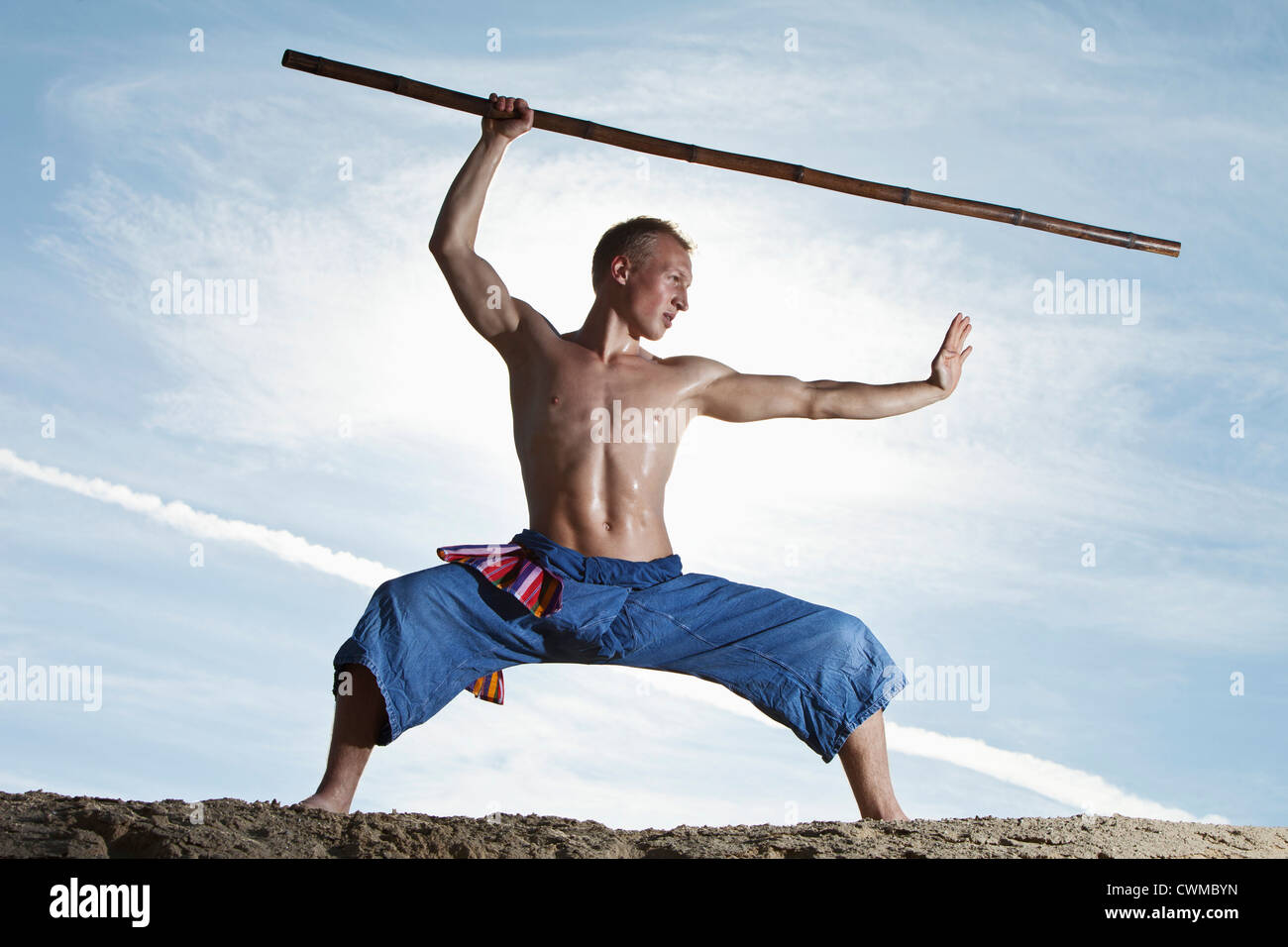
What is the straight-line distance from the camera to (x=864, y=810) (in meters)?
5.27

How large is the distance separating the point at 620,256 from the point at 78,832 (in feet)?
10.8

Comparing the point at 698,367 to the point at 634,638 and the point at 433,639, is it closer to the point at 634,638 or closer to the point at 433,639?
the point at 634,638

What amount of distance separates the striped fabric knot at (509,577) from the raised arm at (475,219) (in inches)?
41.8

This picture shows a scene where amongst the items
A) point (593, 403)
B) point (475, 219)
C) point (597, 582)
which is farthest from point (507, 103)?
point (597, 582)

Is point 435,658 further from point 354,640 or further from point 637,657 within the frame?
point 637,657

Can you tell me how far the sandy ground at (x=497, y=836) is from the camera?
4.17 metres

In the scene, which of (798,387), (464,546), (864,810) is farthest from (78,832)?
(798,387)

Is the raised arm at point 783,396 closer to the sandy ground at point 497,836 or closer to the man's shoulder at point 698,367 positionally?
the man's shoulder at point 698,367

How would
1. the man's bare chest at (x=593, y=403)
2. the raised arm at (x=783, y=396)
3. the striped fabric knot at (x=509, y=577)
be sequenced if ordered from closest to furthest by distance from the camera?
the striped fabric knot at (x=509, y=577)
the man's bare chest at (x=593, y=403)
the raised arm at (x=783, y=396)

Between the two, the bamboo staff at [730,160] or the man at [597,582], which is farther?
the bamboo staff at [730,160]

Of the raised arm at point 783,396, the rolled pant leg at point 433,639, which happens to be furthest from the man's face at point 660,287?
the rolled pant leg at point 433,639

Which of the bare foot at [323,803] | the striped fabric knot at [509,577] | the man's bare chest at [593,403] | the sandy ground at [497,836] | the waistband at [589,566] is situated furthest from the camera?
the man's bare chest at [593,403]

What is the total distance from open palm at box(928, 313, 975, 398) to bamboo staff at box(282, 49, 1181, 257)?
669 millimetres

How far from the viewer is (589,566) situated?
5262 mm
